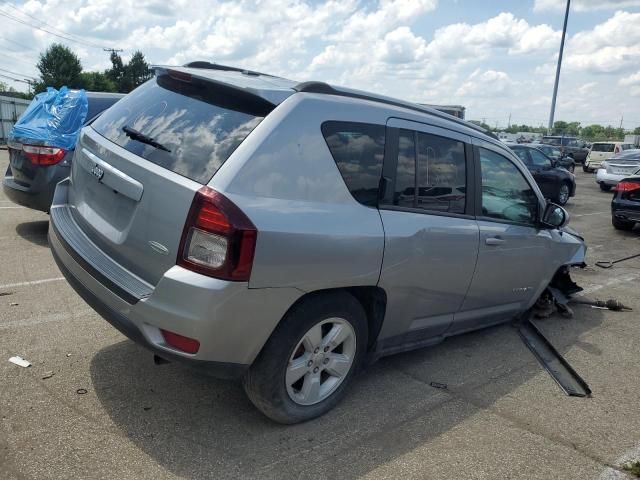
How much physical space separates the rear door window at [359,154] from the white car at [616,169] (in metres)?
19.6

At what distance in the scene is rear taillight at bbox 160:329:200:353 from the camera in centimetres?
270

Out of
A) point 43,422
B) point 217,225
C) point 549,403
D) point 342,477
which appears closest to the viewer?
point 217,225

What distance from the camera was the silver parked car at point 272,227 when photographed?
8.86 ft

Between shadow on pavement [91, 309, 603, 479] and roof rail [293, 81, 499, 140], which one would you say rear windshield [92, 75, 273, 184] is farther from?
shadow on pavement [91, 309, 603, 479]

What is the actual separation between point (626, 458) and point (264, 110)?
9.25 feet

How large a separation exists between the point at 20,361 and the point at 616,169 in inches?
845

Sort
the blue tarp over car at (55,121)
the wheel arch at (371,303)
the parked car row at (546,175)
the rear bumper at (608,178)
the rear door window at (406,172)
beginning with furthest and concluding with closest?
the rear bumper at (608,178) < the parked car row at (546,175) < the blue tarp over car at (55,121) < the rear door window at (406,172) < the wheel arch at (371,303)

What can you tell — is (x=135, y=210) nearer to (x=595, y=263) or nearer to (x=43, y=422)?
(x=43, y=422)

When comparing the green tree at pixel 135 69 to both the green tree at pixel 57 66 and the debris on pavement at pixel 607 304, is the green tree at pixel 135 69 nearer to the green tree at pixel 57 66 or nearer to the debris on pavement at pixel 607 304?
the green tree at pixel 57 66

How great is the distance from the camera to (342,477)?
2.79 meters

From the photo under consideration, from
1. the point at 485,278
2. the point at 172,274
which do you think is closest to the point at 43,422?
the point at 172,274

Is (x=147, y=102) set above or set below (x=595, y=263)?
above

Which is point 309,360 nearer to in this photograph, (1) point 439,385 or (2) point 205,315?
(2) point 205,315

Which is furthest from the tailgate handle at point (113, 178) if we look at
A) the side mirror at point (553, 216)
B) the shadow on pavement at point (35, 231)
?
the shadow on pavement at point (35, 231)
